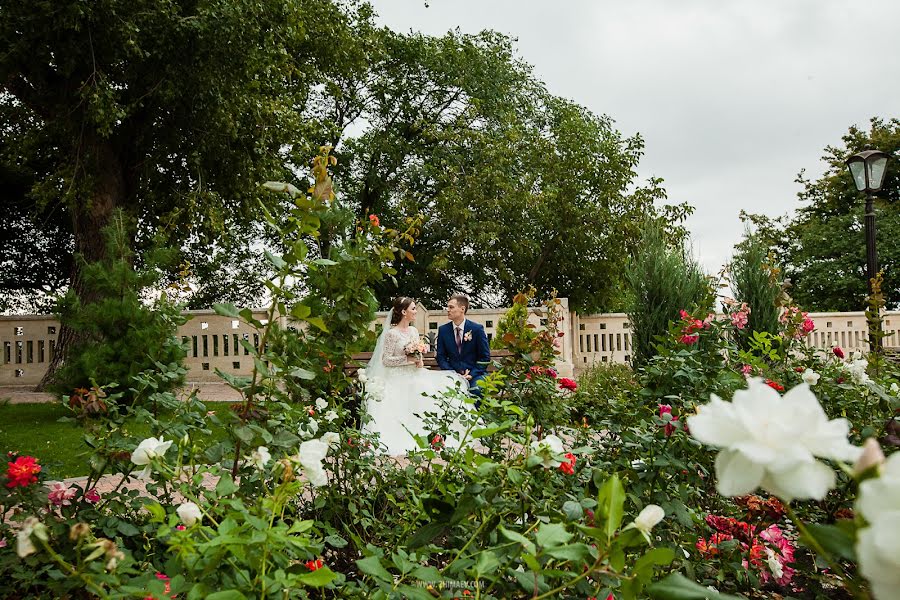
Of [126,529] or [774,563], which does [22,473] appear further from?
[774,563]

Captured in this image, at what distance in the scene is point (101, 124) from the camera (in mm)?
9258

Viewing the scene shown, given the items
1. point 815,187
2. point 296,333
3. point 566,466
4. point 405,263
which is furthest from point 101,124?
point 815,187

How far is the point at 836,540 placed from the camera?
24.6 inches

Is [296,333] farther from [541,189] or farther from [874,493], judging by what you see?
[541,189]

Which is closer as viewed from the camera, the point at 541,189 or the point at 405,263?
the point at 541,189

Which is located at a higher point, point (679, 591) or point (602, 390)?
point (679, 591)

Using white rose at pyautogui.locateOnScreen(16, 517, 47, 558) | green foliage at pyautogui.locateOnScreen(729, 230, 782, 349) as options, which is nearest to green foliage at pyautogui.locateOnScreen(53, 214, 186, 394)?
white rose at pyautogui.locateOnScreen(16, 517, 47, 558)

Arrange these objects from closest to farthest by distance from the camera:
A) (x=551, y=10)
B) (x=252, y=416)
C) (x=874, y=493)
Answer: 1. (x=874, y=493)
2. (x=252, y=416)
3. (x=551, y=10)

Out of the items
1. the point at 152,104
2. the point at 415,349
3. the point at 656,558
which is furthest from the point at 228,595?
the point at 152,104

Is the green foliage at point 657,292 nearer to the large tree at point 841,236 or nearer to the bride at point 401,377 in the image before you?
the bride at point 401,377

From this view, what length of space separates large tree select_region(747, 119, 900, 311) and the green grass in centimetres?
2400

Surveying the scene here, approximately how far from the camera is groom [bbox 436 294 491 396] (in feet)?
21.9

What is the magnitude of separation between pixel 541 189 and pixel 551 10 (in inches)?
418

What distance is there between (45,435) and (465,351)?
186 inches
